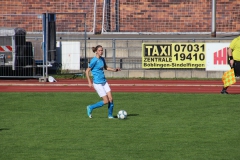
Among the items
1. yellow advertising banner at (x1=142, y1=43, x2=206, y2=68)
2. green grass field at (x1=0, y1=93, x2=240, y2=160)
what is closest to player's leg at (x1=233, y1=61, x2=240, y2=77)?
green grass field at (x1=0, y1=93, x2=240, y2=160)

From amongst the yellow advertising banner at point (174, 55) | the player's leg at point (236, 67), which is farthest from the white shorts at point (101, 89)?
the yellow advertising banner at point (174, 55)

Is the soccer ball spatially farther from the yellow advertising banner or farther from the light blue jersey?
the yellow advertising banner

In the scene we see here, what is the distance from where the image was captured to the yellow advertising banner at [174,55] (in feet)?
91.2

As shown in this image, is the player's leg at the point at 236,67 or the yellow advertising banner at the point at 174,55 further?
the yellow advertising banner at the point at 174,55

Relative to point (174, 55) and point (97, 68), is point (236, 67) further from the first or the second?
point (174, 55)

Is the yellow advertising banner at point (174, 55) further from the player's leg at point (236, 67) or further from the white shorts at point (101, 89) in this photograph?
the white shorts at point (101, 89)

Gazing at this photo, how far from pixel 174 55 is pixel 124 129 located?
1399cm

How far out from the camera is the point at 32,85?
25.3m

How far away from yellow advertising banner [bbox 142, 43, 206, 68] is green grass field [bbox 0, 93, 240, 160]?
22.5ft

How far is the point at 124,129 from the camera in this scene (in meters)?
14.4

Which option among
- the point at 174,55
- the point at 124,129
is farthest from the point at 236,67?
the point at 174,55

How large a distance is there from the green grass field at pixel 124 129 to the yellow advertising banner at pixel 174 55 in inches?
270

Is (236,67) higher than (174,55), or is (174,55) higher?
(174,55)

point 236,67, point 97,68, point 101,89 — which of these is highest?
point 97,68
